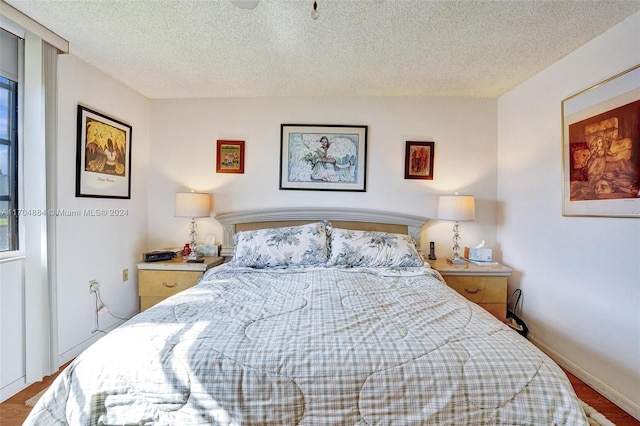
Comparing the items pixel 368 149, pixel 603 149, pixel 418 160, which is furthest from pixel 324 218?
pixel 603 149

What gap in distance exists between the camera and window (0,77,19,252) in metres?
1.81

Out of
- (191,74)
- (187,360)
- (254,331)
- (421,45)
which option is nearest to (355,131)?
(421,45)

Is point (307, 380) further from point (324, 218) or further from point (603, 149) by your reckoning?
point (603, 149)

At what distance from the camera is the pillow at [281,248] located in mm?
2350

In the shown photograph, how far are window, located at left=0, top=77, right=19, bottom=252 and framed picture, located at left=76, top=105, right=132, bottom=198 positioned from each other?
37cm

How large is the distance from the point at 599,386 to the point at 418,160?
7.16 ft

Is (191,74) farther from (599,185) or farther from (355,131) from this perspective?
(599,185)

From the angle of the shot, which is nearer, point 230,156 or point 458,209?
point 458,209

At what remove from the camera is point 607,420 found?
1604 millimetres

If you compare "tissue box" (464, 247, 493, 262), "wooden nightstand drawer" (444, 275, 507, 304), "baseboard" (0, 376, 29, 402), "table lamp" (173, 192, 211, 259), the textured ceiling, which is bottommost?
"baseboard" (0, 376, 29, 402)

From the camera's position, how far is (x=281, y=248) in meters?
2.38

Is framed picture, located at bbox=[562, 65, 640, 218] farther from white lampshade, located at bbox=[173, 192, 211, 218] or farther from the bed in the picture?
white lampshade, located at bbox=[173, 192, 211, 218]

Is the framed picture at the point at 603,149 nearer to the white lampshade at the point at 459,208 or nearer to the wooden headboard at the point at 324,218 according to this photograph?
the white lampshade at the point at 459,208

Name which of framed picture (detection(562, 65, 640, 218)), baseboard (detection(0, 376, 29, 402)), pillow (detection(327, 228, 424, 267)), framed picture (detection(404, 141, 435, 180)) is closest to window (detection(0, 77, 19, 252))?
baseboard (detection(0, 376, 29, 402))
